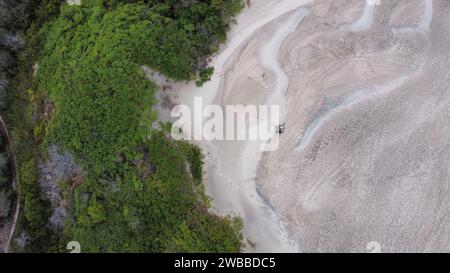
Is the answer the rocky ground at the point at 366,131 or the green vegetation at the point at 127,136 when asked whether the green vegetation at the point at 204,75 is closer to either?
the green vegetation at the point at 127,136

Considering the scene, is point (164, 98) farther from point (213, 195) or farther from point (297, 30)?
point (297, 30)

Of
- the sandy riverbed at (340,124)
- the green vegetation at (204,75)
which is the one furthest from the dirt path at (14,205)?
the green vegetation at (204,75)

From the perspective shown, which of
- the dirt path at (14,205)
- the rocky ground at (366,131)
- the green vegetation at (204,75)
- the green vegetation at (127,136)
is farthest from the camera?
the dirt path at (14,205)

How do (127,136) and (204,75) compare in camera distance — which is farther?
(204,75)

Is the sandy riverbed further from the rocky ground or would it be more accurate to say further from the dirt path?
the dirt path

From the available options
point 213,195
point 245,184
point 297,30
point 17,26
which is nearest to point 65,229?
point 213,195

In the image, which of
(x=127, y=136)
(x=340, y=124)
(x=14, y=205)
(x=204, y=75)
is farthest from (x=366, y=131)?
(x=14, y=205)

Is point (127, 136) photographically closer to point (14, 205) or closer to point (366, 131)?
point (14, 205)
